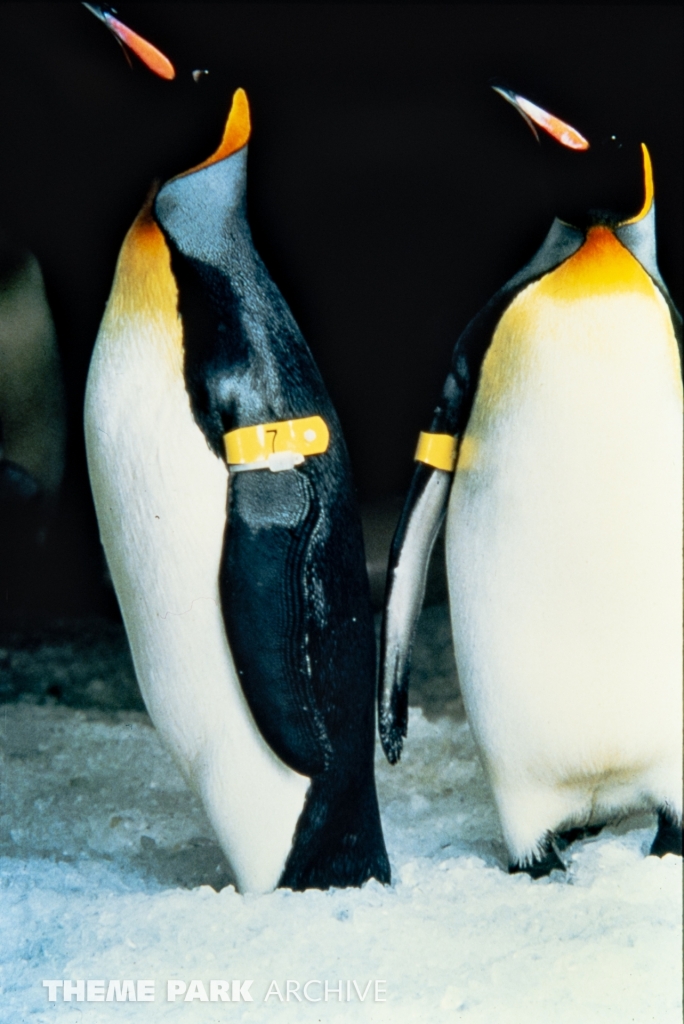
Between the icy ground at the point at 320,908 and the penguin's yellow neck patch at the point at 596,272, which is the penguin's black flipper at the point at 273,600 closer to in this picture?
the icy ground at the point at 320,908

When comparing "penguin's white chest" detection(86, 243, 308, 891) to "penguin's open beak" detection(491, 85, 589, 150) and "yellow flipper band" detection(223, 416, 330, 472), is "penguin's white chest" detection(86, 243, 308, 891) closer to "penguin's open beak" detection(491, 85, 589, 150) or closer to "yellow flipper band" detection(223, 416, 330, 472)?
"yellow flipper band" detection(223, 416, 330, 472)

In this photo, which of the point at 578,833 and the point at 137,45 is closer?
the point at 137,45

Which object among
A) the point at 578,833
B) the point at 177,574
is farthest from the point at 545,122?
the point at 578,833

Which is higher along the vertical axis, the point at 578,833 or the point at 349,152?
the point at 349,152

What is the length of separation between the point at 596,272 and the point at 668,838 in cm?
80

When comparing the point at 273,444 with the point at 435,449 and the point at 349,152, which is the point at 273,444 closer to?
the point at 435,449

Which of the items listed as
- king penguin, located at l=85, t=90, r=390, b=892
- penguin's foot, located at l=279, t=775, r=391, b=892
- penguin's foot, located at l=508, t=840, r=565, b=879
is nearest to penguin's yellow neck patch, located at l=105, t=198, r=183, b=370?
king penguin, located at l=85, t=90, r=390, b=892

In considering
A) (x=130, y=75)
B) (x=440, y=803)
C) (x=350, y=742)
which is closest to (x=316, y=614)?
(x=350, y=742)

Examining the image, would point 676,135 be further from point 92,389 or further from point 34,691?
point 34,691

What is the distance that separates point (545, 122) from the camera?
144cm

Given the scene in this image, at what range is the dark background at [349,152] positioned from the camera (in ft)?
4.45

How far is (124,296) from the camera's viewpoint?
1.40 m

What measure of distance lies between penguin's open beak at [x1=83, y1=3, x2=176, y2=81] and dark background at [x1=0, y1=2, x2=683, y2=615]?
12 millimetres

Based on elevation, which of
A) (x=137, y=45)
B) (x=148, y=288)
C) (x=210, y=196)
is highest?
(x=137, y=45)
